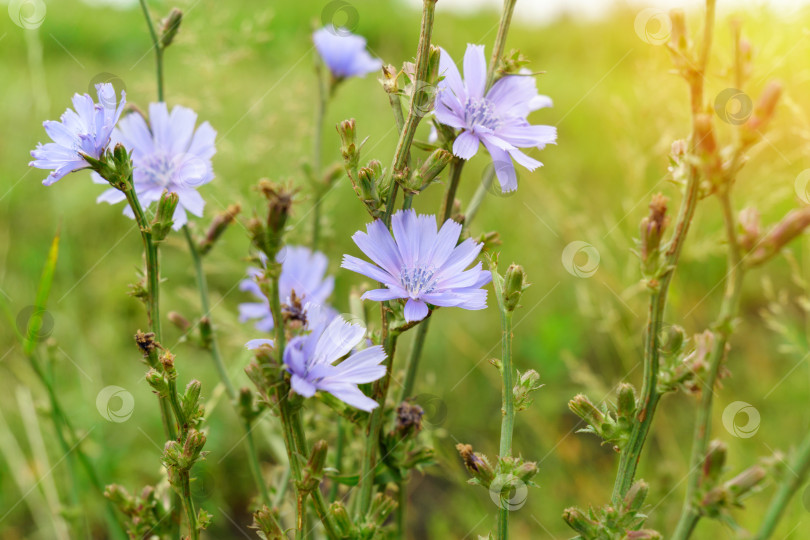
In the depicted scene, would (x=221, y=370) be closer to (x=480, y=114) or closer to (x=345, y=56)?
(x=480, y=114)

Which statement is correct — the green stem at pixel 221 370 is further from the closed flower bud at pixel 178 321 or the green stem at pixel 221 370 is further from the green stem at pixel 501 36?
the green stem at pixel 501 36

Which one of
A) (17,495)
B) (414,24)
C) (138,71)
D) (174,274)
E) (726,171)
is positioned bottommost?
(17,495)

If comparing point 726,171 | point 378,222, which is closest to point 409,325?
point 378,222

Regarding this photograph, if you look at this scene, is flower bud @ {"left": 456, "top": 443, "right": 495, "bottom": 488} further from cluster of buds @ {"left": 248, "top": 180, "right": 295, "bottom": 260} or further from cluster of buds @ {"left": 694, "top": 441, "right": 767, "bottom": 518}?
cluster of buds @ {"left": 248, "top": 180, "right": 295, "bottom": 260}

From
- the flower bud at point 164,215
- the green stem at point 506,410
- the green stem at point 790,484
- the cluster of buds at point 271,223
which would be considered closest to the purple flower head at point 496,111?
the green stem at point 506,410

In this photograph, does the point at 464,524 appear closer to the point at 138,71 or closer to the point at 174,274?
the point at 174,274

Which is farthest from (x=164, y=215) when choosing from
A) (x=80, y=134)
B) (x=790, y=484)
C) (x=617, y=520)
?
(x=790, y=484)

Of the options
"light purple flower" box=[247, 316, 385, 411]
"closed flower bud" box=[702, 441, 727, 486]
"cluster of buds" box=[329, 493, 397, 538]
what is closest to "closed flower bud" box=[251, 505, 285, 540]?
"cluster of buds" box=[329, 493, 397, 538]
